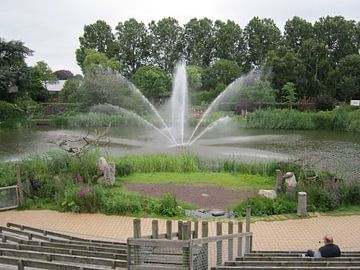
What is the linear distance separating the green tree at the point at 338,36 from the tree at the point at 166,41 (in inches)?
742

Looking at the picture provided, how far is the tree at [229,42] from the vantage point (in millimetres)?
57406

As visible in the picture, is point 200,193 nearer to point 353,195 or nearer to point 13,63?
point 353,195

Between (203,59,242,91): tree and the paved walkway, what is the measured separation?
124 feet

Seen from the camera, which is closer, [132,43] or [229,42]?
[229,42]

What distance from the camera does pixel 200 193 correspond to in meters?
14.4

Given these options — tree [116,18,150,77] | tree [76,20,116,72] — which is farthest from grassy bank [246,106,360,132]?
tree [76,20,116,72]

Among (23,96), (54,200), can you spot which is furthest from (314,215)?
(23,96)

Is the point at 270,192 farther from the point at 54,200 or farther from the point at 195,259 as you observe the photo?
the point at 195,259

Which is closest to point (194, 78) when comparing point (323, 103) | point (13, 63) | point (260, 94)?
point (260, 94)

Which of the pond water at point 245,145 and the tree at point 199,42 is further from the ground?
the tree at point 199,42

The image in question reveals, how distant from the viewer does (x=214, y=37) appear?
191 feet

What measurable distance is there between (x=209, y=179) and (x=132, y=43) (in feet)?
157

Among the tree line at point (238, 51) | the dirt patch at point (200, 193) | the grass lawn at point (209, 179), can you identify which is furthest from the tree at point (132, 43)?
the dirt patch at point (200, 193)

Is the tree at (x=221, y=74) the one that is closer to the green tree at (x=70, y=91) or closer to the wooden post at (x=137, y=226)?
the green tree at (x=70, y=91)
